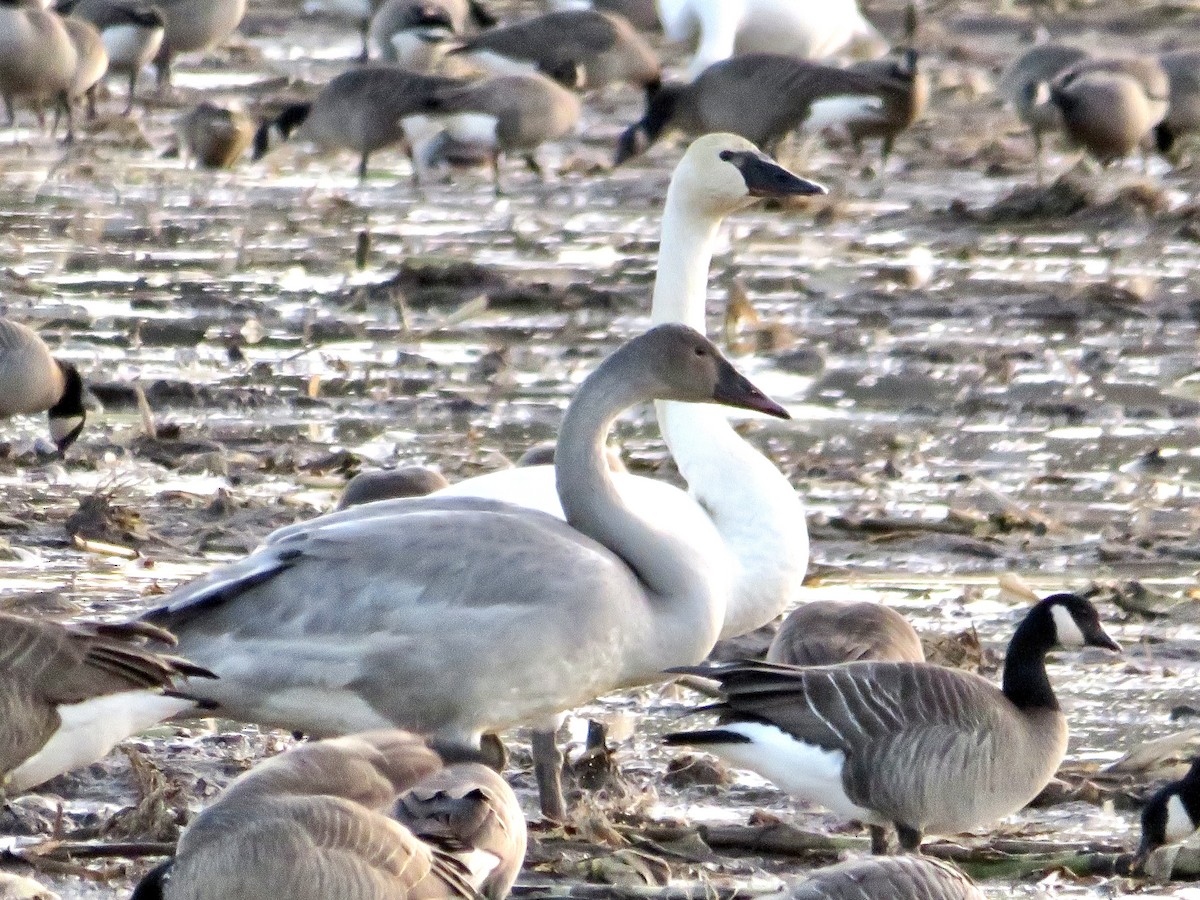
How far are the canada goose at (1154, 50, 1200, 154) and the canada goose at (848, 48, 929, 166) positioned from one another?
190cm

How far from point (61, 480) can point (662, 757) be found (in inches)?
145

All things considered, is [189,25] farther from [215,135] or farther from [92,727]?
[92,727]

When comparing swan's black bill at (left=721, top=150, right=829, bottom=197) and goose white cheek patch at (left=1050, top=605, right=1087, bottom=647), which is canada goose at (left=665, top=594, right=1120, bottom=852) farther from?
swan's black bill at (left=721, top=150, right=829, bottom=197)

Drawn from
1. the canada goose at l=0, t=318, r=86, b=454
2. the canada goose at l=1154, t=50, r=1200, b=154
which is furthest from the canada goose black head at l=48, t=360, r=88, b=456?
the canada goose at l=1154, t=50, r=1200, b=154

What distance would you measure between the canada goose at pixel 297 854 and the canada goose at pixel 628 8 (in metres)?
21.7

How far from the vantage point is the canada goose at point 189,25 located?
23.4m

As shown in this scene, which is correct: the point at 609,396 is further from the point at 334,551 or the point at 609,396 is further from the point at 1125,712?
the point at 1125,712

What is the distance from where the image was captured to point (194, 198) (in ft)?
57.0

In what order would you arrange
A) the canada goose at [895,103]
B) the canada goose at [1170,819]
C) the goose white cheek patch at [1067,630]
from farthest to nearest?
the canada goose at [895,103] < the goose white cheek patch at [1067,630] < the canada goose at [1170,819]

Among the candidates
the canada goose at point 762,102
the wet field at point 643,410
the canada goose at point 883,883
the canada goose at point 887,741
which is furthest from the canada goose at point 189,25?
the canada goose at point 883,883

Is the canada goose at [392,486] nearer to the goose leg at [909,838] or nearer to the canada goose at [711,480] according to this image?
the canada goose at [711,480]

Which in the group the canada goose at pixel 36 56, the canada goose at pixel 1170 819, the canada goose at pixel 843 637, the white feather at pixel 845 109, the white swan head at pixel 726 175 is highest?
the white swan head at pixel 726 175

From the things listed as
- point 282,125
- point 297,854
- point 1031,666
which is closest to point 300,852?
point 297,854

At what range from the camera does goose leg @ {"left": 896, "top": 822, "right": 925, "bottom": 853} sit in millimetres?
6066
